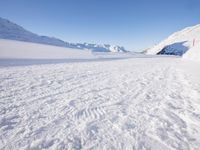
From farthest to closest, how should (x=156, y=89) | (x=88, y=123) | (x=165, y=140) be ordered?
(x=156, y=89) → (x=88, y=123) → (x=165, y=140)

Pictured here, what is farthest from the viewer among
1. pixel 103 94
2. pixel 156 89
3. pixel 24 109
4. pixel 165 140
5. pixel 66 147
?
pixel 156 89

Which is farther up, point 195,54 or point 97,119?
point 195,54

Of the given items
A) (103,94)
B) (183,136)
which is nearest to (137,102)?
(103,94)

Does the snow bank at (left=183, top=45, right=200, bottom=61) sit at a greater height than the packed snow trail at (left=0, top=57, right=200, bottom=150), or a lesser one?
greater

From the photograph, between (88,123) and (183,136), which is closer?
(183,136)

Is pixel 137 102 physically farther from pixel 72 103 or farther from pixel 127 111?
pixel 72 103

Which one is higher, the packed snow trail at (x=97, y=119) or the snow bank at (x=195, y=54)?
the snow bank at (x=195, y=54)

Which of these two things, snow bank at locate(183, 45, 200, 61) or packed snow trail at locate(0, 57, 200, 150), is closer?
packed snow trail at locate(0, 57, 200, 150)

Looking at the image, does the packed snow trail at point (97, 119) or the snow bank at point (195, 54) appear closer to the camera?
the packed snow trail at point (97, 119)

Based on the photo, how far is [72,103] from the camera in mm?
4141

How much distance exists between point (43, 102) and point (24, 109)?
547mm

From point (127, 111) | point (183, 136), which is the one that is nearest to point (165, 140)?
point (183, 136)

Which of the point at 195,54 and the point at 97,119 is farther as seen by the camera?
the point at 195,54

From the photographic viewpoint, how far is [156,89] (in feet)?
18.9
